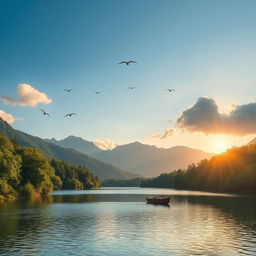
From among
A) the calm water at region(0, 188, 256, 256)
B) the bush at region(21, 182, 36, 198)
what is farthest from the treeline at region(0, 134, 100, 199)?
the calm water at region(0, 188, 256, 256)

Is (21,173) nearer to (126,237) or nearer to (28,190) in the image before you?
(28,190)

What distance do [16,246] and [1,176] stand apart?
88.0 meters

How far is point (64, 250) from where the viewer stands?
42656mm

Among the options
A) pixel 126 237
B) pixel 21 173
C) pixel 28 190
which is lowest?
pixel 126 237

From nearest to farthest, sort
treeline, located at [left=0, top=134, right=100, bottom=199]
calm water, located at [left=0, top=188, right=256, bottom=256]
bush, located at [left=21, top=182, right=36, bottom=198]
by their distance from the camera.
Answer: calm water, located at [left=0, top=188, right=256, bottom=256], treeline, located at [left=0, top=134, right=100, bottom=199], bush, located at [left=21, top=182, right=36, bottom=198]

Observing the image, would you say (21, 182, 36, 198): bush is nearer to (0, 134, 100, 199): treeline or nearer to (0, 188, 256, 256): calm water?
(0, 134, 100, 199): treeline

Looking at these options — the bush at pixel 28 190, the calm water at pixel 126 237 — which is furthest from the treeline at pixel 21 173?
the calm water at pixel 126 237

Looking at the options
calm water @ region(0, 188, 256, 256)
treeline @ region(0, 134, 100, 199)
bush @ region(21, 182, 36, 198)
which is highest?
treeline @ region(0, 134, 100, 199)

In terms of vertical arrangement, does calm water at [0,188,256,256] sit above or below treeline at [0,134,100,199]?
below

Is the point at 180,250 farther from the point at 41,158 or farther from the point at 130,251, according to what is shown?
the point at 41,158

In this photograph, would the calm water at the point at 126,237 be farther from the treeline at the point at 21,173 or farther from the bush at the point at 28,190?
the bush at the point at 28,190

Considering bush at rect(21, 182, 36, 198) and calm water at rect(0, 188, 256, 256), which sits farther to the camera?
bush at rect(21, 182, 36, 198)

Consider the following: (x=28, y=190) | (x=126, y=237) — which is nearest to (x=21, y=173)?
(x=28, y=190)

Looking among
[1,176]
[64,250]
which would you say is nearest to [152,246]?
[64,250]
